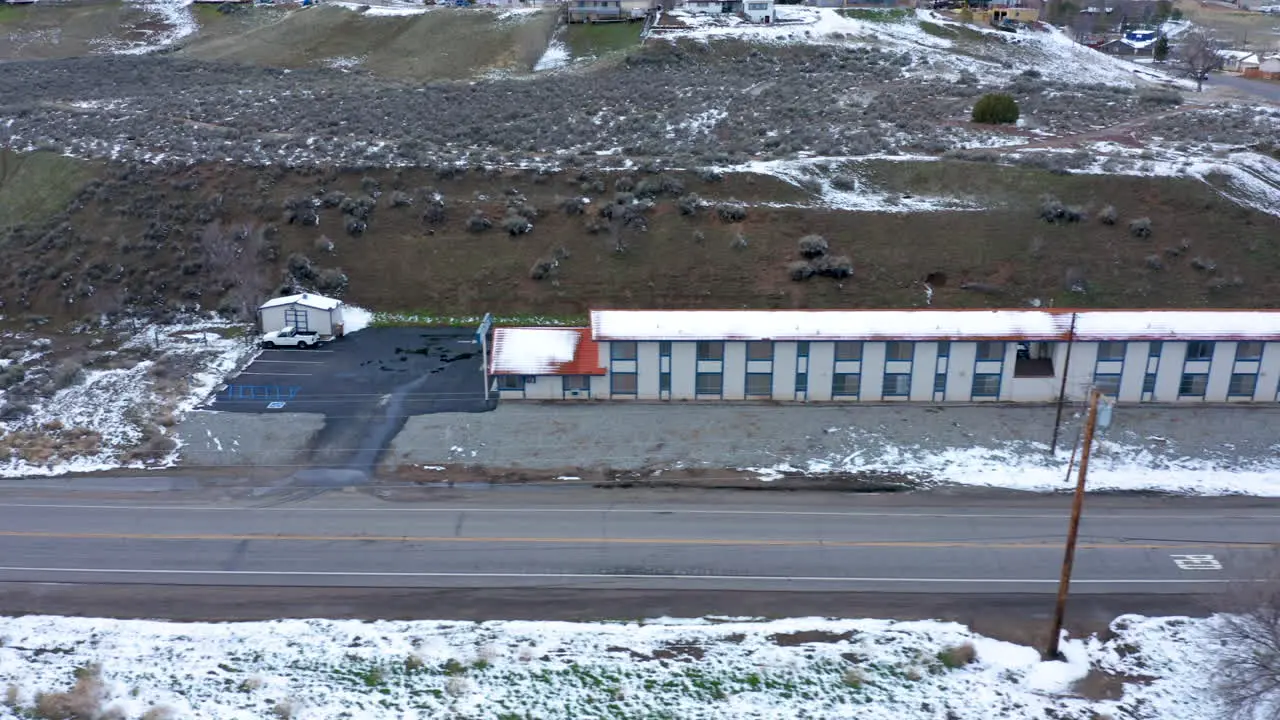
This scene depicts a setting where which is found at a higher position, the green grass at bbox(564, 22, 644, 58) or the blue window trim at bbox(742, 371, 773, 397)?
the green grass at bbox(564, 22, 644, 58)

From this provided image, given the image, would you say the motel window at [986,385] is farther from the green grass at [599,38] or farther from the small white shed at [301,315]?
the green grass at [599,38]

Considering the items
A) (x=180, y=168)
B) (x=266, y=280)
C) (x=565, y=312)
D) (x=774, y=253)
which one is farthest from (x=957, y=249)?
(x=180, y=168)

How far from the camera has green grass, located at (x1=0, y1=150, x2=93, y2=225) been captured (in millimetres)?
48062

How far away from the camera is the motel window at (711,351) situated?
3225 cm

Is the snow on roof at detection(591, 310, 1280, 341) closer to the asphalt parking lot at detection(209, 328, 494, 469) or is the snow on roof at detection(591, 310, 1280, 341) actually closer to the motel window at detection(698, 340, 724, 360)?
the motel window at detection(698, 340, 724, 360)

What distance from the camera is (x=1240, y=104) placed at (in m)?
62.6

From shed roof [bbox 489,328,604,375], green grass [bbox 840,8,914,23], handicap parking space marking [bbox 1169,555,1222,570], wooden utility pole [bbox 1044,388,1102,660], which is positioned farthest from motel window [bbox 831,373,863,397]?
green grass [bbox 840,8,914,23]

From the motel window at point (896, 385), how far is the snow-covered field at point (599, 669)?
12.1 metres

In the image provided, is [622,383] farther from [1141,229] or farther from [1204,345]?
[1141,229]

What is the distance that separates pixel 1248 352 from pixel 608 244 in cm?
2520

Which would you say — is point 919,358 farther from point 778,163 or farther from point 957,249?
point 778,163

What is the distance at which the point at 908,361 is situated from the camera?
32.3 m

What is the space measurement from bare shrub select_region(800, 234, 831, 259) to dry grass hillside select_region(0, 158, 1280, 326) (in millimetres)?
481

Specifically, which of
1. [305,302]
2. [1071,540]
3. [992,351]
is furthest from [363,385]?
[1071,540]
